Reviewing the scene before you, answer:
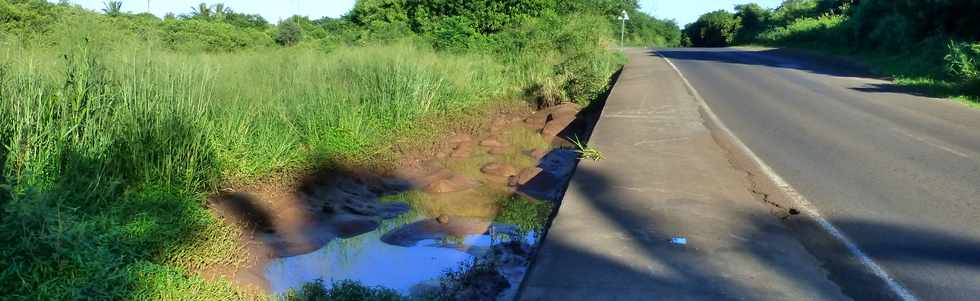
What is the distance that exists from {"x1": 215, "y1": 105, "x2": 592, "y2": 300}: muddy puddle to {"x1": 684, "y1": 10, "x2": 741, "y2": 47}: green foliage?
53.1 metres

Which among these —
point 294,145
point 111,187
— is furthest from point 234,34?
point 111,187

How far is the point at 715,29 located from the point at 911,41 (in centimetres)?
4449

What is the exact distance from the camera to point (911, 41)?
24.7 metres

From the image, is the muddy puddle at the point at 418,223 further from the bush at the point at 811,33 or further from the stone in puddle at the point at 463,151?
the bush at the point at 811,33

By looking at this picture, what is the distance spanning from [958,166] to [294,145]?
8143 mm

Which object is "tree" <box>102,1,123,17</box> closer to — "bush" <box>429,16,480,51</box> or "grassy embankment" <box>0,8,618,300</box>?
"grassy embankment" <box>0,8,618,300</box>

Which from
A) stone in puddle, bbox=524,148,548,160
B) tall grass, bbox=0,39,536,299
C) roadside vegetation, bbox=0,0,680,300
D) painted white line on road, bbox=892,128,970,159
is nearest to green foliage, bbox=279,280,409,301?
roadside vegetation, bbox=0,0,680,300

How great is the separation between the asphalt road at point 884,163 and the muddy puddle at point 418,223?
2.84 meters

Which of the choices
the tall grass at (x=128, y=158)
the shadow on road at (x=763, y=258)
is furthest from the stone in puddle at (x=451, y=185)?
the shadow on road at (x=763, y=258)

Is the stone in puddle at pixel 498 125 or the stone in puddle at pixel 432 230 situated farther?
the stone in puddle at pixel 498 125

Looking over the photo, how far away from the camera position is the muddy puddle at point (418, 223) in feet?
25.0

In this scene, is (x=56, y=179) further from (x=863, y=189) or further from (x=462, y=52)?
(x=462, y=52)

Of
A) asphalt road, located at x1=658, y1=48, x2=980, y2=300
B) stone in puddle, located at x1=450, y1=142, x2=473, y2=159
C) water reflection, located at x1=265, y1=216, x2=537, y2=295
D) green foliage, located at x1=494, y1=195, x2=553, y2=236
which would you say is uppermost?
asphalt road, located at x1=658, y1=48, x2=980, y2=300

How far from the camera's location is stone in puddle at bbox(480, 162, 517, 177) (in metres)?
13.3
